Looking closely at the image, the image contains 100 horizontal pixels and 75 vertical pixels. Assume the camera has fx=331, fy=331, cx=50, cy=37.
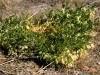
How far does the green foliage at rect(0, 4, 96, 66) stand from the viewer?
5133mm

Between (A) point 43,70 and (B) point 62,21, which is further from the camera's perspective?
(B) point 62,21

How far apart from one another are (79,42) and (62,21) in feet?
2.31

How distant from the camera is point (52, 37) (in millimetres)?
5457

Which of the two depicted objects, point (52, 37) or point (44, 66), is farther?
point (52, 37)

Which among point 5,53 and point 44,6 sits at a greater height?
point 44,6

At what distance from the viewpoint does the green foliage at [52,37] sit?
5.13 meters

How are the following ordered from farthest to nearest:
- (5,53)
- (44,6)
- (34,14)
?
(44,6) < (34,14) < (5,53)

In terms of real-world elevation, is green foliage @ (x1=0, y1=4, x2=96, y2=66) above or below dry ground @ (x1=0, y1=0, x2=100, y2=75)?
above

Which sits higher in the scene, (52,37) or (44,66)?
(52,37)

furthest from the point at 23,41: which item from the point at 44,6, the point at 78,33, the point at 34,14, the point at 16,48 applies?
the point at 44,6

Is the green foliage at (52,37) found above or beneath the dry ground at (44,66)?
above

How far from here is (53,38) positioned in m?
5.43

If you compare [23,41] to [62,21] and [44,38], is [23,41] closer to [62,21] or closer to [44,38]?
[44,38]

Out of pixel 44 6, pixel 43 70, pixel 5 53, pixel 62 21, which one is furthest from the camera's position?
pixel 44 6
